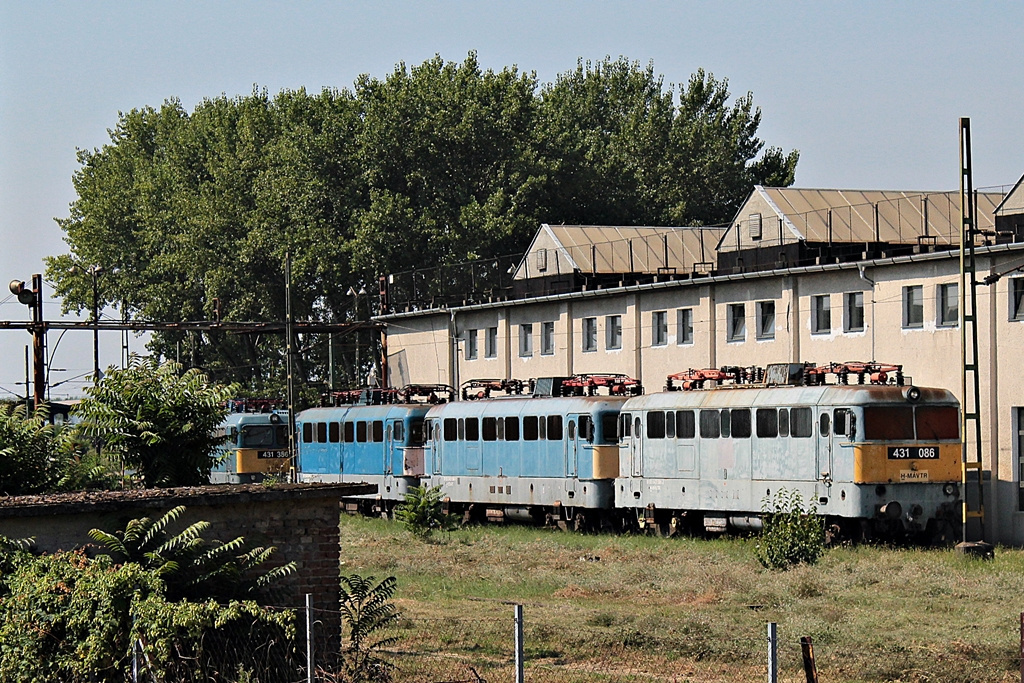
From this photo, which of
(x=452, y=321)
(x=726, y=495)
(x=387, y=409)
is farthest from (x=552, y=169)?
(x=726, y=495)

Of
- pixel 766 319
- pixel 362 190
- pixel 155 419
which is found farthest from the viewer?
pixel 362 190

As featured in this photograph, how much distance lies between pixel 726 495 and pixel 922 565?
728 cm

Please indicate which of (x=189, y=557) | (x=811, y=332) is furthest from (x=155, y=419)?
(x=811, y=332)

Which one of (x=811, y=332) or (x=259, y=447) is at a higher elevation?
(x=811, y=332)

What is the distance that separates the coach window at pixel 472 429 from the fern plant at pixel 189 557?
2574 cm

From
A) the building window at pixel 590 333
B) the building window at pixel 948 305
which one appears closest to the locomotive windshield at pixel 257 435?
the building window at pixel 590 333

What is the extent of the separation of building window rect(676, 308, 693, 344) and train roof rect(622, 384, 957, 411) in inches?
450

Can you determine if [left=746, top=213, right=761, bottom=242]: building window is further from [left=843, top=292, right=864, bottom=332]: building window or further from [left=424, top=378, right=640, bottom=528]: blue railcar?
[left=424, top=378, right=640, bottom=528]: blue railcar

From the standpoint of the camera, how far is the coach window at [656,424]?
3434 cm

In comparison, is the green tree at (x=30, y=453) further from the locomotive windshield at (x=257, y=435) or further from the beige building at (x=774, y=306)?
the locomotive windshield at (x=257, y=435)

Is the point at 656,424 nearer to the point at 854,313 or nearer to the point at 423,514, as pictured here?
the point at 423,514

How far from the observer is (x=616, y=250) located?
59406 mm

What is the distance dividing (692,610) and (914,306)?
18.1 m

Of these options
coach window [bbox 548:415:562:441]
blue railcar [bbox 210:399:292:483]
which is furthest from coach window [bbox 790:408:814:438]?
blue railcar [bbox 210:399:292:483]
